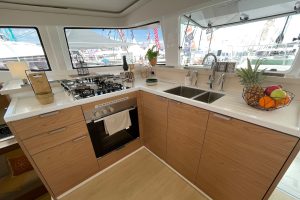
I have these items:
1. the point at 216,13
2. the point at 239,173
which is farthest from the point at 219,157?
the point at 216,13

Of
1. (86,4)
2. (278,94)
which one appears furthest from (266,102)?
(86,4)

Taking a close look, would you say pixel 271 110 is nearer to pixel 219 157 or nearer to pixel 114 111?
pixel 219 157

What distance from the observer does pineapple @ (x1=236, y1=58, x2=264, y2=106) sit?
100 centimetres

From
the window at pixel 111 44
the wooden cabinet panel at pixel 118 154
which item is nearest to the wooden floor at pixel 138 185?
the wooden cabinet panel at pixel 118 154

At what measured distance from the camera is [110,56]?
2482 millimetres

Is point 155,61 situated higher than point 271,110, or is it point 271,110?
point 155,61

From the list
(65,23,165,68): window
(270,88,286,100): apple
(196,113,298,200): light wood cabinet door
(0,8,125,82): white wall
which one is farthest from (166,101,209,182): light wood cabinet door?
(0,8,125,82): white wall

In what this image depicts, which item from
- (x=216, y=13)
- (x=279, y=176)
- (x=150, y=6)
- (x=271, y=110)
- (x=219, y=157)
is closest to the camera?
(x=279, y=176)

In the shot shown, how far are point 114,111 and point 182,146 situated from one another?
85 centimetres

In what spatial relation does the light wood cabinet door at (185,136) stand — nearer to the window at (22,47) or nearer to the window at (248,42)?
the window at (248,42)

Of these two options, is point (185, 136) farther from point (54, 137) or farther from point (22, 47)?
point (22, 47)

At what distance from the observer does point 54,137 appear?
123cm

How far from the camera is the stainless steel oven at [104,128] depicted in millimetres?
1415

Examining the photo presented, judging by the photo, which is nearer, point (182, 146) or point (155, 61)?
point (182, 146)
